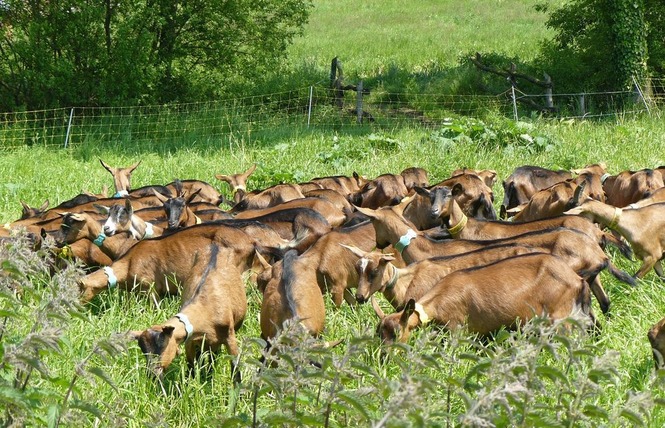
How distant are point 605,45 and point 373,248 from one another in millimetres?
13493

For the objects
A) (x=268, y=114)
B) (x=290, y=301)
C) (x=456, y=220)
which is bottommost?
(x=290, y=301)

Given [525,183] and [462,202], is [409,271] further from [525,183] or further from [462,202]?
[525,183]

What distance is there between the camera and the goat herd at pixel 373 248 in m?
6.23

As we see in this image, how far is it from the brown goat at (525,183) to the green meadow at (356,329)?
1.64ft

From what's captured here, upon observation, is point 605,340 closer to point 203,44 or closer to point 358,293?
point 358,293

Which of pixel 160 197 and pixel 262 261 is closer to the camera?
pixel 262 261

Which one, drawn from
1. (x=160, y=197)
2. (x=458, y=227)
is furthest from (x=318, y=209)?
(x=160, y=197)

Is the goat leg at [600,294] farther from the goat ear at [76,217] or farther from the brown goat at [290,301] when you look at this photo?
the goat ear at [76,217]

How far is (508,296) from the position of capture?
6281mm

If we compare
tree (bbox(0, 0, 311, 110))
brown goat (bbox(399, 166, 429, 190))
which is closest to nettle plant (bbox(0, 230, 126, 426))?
brown goat (bbox(399, 166, 429, 190))

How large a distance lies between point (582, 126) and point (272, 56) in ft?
24.5

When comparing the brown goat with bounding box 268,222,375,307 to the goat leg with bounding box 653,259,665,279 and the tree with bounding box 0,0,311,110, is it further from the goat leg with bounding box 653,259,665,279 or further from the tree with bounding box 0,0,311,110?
the tree with bounding box 0,0,311,110

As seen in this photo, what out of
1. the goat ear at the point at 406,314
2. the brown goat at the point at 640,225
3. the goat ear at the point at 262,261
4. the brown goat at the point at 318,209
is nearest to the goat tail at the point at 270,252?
the goat ear at the point at 262,261

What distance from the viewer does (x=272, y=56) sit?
1938 centimetres
